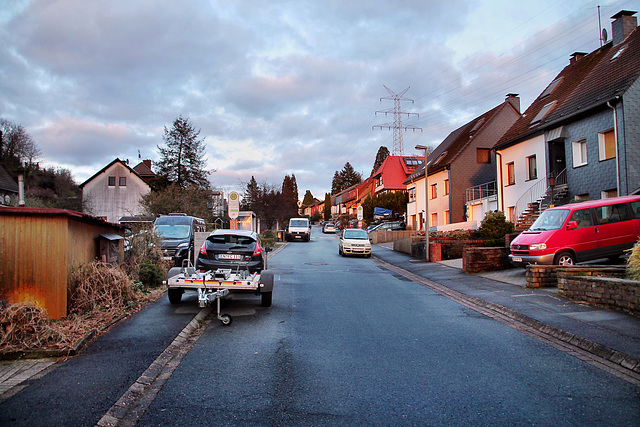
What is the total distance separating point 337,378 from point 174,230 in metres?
13.7

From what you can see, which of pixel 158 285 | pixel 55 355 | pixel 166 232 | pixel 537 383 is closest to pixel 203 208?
pixel 166 232

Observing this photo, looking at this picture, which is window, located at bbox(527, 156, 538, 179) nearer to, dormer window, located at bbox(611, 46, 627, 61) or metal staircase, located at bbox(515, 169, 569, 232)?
metal staircase, located at bbox(515, 169, 569, 232)

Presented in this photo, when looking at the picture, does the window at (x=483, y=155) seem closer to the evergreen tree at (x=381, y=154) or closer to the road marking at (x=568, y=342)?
the road marking at (x=568, y=342)

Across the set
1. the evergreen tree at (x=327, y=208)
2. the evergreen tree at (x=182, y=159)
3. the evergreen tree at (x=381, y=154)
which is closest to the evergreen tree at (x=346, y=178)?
the evergreen tree at (x=327, y=208)

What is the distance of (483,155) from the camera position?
3781 centimetres

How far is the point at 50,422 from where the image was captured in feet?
12.6

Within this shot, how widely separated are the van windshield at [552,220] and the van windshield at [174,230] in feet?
39.3

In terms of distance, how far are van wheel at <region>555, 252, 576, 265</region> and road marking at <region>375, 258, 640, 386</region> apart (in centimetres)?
366

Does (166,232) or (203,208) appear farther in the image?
(203,208)

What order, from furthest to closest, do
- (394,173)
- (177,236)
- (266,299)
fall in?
1. (394,173)
2. (177,236)
3. (266,299)

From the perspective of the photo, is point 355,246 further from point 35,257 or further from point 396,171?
point 396,171

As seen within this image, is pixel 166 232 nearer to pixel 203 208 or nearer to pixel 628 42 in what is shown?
pixel 203 208

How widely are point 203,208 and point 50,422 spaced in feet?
107

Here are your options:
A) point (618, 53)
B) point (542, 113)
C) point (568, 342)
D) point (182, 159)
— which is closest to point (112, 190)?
point (182, 159)
